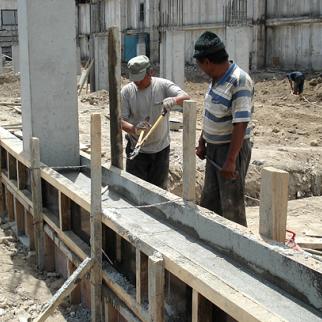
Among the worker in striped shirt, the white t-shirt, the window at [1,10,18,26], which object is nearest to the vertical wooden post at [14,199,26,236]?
the white t-shirt

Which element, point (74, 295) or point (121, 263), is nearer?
point (121, 263)

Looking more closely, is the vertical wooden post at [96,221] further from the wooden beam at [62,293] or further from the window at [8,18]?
the window at [8,18]

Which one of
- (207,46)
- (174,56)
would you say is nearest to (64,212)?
(207,46)

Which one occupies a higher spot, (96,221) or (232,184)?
(232,184)

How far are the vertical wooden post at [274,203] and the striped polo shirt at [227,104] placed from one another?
0.87 m

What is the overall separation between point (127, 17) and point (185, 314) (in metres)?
24.6

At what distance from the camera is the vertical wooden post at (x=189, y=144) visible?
13.1ft

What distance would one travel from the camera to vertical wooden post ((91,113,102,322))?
410 centimetres

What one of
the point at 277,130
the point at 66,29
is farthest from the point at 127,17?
the point at 66,29

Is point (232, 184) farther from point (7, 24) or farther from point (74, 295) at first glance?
point (7, 24)

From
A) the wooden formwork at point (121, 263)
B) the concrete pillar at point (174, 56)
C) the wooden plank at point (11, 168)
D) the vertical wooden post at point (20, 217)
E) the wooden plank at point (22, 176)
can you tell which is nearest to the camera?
the wooden formwork at point (121, 263)

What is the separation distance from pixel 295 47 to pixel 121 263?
58.7 ft

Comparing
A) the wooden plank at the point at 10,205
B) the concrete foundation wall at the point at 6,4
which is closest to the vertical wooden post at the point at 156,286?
the wooden plank at the point at 10,205

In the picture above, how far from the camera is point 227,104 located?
13.7 feet
